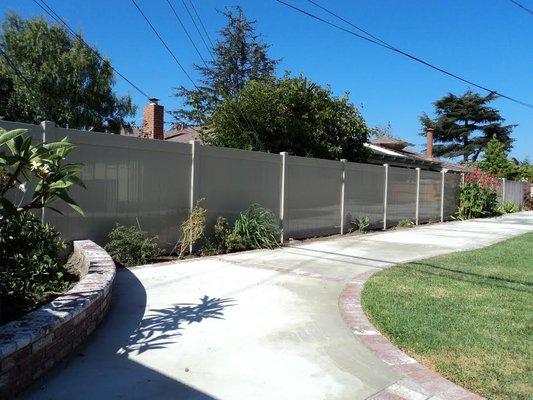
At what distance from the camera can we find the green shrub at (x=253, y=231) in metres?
9.72

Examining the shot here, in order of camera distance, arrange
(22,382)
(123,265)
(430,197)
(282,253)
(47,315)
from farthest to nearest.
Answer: (430,197), (282,253), (123,265), (47,315), (22,382)

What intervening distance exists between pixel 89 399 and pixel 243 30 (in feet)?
123

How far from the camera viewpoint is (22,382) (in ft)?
11.0

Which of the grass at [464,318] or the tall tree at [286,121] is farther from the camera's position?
the tall tree at [286,121]

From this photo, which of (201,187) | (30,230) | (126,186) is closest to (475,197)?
(201,187)

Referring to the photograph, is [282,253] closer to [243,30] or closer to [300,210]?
[300,210]

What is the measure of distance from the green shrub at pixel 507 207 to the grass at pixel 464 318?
61.3 ft

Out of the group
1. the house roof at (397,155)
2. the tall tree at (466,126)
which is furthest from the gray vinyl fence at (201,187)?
the tall tree at (466,126)

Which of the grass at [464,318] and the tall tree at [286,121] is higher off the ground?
the tall tree at [286,121]

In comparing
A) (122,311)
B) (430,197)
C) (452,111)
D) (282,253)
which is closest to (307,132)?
(430,197)

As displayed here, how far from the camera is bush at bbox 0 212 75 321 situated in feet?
15.5

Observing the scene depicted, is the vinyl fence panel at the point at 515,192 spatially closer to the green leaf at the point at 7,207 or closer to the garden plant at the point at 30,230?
the garden plant at the point at 30,230

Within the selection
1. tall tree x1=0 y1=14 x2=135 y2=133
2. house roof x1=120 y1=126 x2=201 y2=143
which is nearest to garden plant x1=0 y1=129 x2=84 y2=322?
house roof x1=120 y1=126 x2=201 y2=143

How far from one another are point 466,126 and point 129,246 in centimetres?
5996
